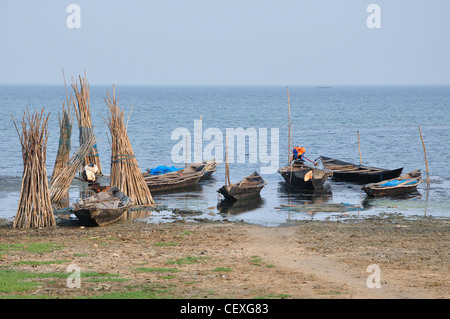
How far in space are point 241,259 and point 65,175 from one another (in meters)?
11.3

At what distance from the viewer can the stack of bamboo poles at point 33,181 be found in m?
18.2

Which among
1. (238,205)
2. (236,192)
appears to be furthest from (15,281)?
(236,192)

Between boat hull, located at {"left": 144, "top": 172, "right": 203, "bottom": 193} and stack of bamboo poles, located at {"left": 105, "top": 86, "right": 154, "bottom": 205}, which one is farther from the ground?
stack of bamboo poles, located at {"left": 105, "top": 86, "right": 154, "bottom": 205}

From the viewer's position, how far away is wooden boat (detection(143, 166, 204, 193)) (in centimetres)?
2719

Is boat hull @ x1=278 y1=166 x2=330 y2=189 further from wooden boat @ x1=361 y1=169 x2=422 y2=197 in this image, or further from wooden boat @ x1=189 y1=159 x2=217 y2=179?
wooden boat @ x1=189 y1=159 x2=217 y2=179

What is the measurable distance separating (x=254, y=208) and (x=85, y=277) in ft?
41.9

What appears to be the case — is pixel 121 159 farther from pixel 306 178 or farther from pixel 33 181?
pixel 306 178

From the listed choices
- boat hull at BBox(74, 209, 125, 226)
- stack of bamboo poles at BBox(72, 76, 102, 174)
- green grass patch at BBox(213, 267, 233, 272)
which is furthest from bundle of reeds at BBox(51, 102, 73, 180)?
green grass patch at BBox(213, 267, 233, 272)

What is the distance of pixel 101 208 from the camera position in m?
19.2

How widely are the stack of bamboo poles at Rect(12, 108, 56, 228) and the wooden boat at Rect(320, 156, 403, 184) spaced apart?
17.6 m

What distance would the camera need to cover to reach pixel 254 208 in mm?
24281

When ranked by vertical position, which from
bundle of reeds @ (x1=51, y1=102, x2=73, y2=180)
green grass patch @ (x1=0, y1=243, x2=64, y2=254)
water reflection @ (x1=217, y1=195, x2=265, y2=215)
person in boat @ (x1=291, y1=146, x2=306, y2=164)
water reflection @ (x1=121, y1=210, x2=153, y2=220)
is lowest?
water reflection @ (x1=217, y1=195, x2=265, y2=215)

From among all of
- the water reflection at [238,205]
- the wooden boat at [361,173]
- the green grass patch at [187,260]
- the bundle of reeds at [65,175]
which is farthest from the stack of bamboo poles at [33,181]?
the wooden boat at [361,173]

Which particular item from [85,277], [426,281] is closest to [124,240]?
[85,277]
